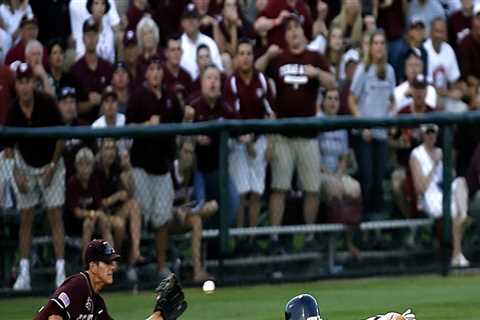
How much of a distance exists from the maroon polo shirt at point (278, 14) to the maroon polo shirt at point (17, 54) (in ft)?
7.94

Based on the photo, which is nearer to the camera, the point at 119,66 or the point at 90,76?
the point at 119,66

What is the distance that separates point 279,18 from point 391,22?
1769 millimetres

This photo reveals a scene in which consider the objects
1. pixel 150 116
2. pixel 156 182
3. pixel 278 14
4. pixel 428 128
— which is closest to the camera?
pixel 156 182

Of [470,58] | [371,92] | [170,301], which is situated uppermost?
[470,58]

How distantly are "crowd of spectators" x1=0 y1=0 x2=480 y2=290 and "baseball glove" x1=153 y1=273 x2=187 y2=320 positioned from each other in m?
3.97

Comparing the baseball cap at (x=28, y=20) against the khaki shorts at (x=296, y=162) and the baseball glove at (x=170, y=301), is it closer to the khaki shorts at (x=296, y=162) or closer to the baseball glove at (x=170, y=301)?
the khaki shorts at (x=296, y=162)

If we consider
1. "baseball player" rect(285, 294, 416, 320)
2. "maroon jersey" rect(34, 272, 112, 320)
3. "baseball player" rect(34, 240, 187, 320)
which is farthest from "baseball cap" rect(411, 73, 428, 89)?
"baseball player" rect(285, 294, 416, 320)

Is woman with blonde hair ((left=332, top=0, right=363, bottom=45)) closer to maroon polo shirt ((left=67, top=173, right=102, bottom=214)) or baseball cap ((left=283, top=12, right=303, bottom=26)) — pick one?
baseball cap ((left=283, top=12, right=303, bottom=26))

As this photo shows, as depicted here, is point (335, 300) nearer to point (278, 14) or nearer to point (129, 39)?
point (129, 39)

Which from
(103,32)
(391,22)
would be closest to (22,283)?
(103,32)

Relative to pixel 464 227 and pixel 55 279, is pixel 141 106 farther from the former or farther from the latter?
pixel 464 227

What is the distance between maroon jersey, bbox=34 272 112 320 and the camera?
8523 millimetres

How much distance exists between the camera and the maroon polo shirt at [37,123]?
12578mm

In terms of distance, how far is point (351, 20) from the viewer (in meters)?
16.0
